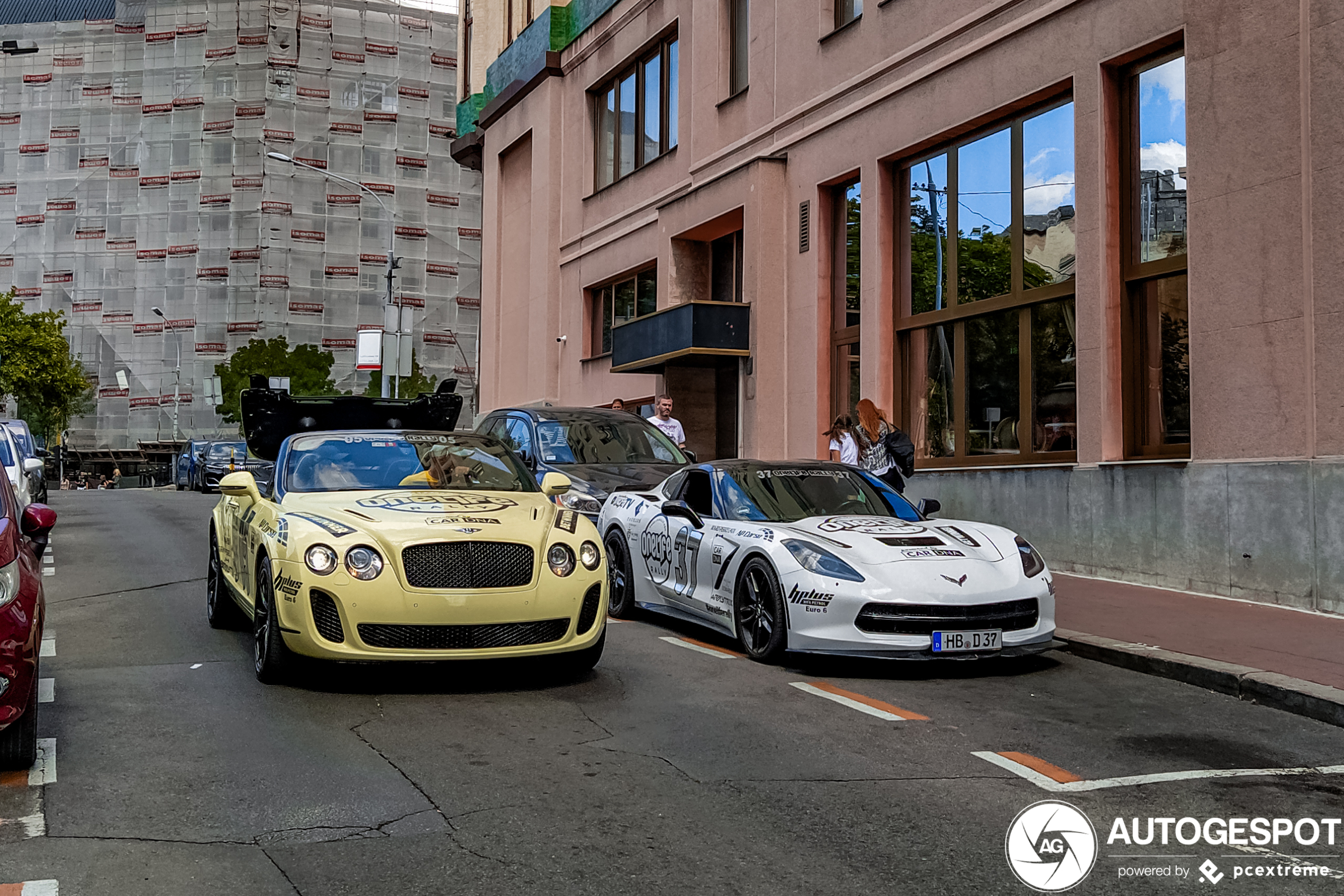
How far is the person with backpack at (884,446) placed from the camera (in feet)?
43.1

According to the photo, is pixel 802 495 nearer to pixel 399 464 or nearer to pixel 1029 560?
pixel 1029 560

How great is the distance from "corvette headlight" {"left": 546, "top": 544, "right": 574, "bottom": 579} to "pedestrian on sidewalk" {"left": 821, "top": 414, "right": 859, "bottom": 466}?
289 inches

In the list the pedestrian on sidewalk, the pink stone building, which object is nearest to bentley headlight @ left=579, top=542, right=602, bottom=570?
the pink stone building

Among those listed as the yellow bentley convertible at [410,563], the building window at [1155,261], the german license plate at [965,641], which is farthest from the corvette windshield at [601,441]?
the german license plate at [965,641]

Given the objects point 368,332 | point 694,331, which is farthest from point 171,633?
point 368,332

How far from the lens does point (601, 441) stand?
47.9 ft

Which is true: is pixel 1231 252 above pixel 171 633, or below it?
above

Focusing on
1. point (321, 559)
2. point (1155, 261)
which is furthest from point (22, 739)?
point (1155, 261)

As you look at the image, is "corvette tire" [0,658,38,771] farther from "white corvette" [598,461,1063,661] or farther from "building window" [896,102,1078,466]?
"building window" [896,102,1078,466]

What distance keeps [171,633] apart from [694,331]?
38.7 feet

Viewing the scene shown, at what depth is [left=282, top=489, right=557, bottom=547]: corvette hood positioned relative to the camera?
722cm

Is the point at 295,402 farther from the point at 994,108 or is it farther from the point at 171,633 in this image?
the point at 994,108

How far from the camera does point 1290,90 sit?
11.2 meters

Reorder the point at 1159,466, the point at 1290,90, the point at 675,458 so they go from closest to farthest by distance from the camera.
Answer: the point at 1290,90 → the point at 1159,466 → the point at 675,458
